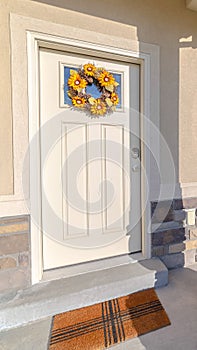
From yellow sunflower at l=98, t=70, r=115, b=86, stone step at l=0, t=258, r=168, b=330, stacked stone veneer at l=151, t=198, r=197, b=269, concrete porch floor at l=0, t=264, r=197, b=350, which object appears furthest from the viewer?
stacked stone veneer at l=151, t=198, r=197, b=269

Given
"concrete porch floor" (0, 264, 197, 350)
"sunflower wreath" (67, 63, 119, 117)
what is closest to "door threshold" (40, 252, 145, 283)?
"concrete porch floor" (0, 264, 197, 350)

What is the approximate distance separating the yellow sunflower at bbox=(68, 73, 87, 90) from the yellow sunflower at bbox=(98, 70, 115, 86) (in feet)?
0.48

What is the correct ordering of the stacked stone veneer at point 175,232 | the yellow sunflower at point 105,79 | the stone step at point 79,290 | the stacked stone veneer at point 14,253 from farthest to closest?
the stacked stone veneer at point 175,232, the yellow sunflower at point 105,79, the stacked stone veneer at point 14,253, the stone step at point 79,290

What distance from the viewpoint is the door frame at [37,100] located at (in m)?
1.55

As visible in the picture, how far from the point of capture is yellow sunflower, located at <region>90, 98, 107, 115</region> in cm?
179

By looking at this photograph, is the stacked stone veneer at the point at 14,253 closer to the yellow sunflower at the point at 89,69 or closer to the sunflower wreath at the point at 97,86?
the sunflower wreath at the point at 97,86

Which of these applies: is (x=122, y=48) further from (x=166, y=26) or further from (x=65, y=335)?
(x=65, y=335)

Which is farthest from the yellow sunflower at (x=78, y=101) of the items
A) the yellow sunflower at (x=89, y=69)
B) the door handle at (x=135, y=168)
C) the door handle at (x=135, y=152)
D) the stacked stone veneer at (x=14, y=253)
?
the stacked stone veneer at (x=14, y=253)

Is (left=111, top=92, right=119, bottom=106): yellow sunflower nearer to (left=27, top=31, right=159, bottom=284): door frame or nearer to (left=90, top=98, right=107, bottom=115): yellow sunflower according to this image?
(left=90, top=98, right=107, bottom=115): yellow sunflower

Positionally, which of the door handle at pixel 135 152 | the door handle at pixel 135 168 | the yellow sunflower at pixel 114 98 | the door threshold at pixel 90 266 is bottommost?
the door threshold at pixel 90 266

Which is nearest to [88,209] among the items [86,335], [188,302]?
[86,335]

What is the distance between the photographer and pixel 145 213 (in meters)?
1.92

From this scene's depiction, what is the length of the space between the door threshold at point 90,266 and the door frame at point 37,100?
0.17 feet

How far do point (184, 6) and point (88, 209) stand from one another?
1965 millimetres
